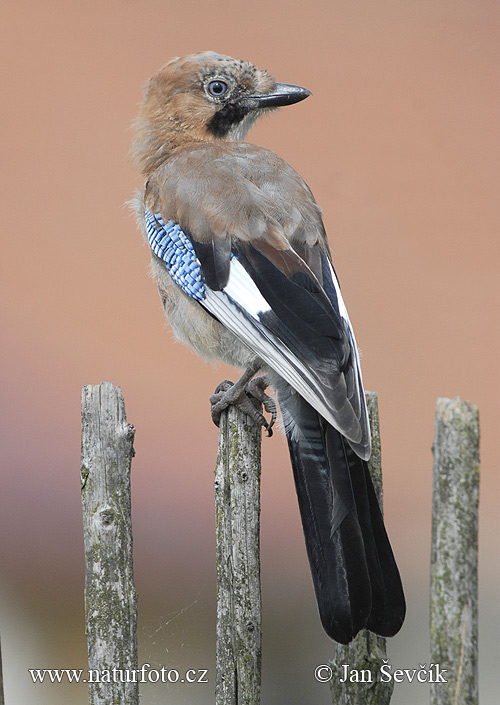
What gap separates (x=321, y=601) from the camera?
2.14m

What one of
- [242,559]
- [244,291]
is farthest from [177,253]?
[242,559]

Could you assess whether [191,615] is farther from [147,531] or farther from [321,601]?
[321,601]

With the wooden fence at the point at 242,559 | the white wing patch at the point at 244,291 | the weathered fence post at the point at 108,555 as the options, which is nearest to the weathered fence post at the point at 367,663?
the wooden fence at the point at 242,559

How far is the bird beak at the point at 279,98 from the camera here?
3.26 metres

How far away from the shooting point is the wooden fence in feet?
6.20

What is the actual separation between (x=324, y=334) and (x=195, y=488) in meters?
2.06

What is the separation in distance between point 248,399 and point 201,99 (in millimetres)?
1417

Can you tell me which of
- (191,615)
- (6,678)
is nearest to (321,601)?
(191,615)

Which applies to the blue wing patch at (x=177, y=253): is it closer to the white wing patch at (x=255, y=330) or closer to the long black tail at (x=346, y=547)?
the white wing patch at (x=255, y=330)

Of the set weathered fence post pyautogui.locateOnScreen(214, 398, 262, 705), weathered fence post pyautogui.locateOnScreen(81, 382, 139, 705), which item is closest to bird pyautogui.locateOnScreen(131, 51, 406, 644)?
weathered fence post pyautogui.locateOnScreen(214, 398, 262, 705)

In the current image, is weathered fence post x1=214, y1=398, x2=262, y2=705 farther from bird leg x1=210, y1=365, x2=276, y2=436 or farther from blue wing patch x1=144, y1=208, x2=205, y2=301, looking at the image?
blue wing patch x1=144, y1=208, x2=205, y2=301

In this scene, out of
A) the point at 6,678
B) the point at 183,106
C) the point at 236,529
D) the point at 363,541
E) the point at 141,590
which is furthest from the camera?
the point at 141,590

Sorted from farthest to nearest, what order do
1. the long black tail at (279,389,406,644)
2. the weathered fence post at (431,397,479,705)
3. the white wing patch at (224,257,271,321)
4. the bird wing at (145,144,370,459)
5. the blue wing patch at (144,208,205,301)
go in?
1. the blue wing patch at (144,208,205,301)
2. the white wing patch at (224,257,271,321)
3. the bird wing at (145,144,370,459)
4. the long black tail at (279,389,406,644)
5. the weathered fence post at (431,397,479,705)

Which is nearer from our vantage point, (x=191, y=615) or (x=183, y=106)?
(x=183, y=106)
